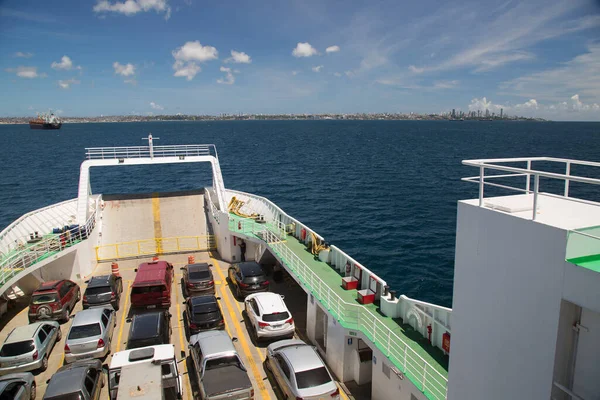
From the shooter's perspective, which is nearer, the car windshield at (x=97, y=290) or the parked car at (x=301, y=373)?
the parked car at (x=301, y=373)

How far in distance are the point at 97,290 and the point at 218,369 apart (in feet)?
25.7

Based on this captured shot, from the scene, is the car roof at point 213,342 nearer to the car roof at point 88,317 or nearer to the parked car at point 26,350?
the car roof at point 88,317

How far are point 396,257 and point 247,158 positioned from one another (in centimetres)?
6147

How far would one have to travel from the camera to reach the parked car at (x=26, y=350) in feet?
39.3

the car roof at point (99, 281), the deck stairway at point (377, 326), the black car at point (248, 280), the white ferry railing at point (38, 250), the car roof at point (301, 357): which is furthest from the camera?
the black car at point (248, 280)

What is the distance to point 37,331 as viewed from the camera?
12.9 metres

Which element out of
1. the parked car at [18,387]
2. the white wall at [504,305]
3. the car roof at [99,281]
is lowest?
the parked car at [18,387]

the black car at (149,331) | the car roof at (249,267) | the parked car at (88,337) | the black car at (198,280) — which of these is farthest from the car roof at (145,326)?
the car roof at (249,267)

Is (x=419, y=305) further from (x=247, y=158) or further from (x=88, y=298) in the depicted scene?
(x=247, y=158)

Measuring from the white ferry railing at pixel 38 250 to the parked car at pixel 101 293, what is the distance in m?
2.86

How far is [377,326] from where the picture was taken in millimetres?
11359

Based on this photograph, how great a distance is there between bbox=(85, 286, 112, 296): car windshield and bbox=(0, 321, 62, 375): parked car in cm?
267

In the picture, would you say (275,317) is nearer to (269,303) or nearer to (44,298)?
(269,303)

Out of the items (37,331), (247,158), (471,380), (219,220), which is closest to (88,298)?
(37,331)
